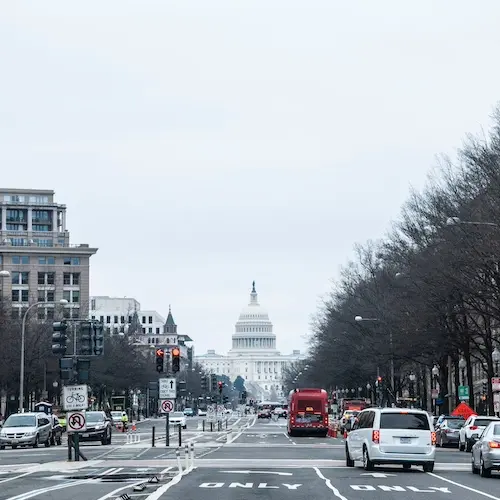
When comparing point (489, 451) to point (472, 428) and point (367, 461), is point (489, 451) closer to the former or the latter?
point (367, 461)

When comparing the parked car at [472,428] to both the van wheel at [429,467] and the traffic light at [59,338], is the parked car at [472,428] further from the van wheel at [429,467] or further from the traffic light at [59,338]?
the traffic light at [59,338]

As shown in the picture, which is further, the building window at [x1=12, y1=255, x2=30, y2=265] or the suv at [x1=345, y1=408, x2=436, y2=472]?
the building window at [x1=12, y1=255, x2=30, y2=265]

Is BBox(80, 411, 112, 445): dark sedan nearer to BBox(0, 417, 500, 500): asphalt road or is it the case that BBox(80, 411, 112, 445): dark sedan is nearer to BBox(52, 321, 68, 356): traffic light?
BBox(0, 417, 500, 500): asphalt road

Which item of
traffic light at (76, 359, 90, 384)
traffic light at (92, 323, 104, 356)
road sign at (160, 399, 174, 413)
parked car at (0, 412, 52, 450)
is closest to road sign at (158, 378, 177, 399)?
road sign at (160, 399, 174, 413)

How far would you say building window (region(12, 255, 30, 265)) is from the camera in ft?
614

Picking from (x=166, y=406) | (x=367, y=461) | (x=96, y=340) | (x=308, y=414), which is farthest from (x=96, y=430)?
(x=367, y=461)

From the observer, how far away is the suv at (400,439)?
37.5m

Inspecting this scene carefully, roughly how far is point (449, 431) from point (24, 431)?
68.0 feet

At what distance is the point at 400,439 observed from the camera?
37.5 meters

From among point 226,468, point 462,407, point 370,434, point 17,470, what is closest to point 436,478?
point 370,434

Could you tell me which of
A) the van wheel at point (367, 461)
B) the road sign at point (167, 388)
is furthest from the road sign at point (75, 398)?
the road sign at point (167, 388)

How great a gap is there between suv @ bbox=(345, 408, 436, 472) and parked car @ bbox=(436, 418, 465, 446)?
26.7 m

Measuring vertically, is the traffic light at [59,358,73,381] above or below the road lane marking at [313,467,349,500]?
above

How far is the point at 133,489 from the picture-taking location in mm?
28297
